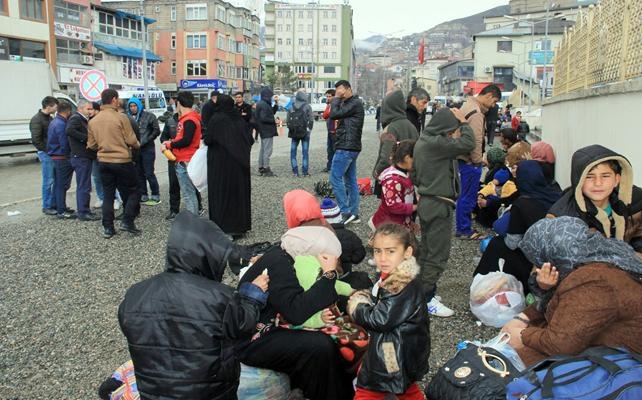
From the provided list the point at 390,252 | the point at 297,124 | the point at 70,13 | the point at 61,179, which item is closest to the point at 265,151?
the point at 297,124

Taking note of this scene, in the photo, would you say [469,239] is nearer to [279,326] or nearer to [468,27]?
[279,326]

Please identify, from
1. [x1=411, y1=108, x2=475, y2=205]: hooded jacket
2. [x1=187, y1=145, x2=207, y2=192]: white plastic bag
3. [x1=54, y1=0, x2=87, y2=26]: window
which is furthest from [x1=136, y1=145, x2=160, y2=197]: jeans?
[x1=54, y1=0, x2=87, y2=26]: window

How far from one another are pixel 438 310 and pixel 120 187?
15.5 ft

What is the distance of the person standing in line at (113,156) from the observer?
7168mm

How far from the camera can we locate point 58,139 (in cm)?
838

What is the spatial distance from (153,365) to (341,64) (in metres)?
105

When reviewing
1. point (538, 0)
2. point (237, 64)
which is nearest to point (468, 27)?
point (538, 0)

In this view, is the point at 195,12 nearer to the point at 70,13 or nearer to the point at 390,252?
the point at 70,13

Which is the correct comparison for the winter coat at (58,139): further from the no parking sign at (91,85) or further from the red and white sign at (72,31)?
the red and white sign at (72,31)

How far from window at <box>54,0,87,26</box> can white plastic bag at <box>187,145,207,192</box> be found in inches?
1396

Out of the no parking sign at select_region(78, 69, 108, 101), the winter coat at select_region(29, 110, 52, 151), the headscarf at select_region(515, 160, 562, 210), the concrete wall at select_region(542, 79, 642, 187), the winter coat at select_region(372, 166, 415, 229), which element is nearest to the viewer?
the concrete wall at select_region(542, 79, 642, 187)

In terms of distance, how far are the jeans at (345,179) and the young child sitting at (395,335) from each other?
15.9 ft

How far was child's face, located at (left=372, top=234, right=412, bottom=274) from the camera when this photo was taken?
308 cm

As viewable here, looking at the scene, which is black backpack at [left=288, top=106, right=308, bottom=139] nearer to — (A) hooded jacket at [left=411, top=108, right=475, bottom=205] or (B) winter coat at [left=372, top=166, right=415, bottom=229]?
(B) winter coat at [left=372, top=166, right=415, bottom=229]
